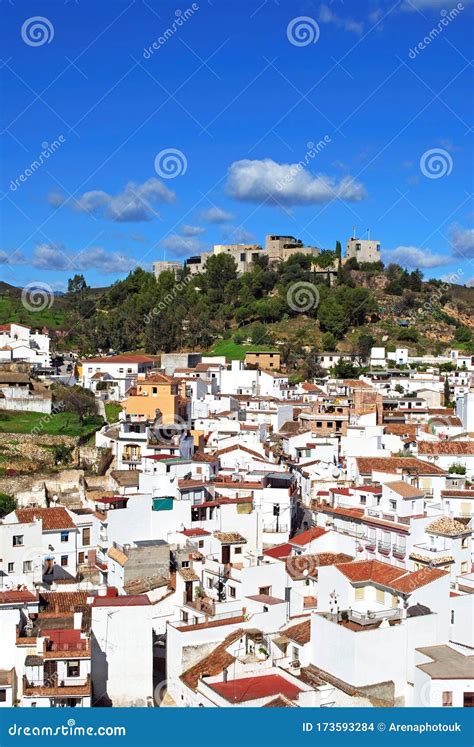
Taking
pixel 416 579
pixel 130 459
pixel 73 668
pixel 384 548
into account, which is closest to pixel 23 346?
pixel 130 459

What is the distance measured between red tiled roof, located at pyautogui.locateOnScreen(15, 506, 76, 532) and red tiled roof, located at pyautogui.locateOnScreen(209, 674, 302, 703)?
3.72 m

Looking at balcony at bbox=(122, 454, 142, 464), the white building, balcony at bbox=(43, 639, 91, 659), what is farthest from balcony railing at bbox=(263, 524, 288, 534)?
the white building

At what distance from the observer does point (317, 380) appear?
1927 cm

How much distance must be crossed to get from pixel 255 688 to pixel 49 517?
13.6 feet

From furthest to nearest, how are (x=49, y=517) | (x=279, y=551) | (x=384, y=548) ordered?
(x=49, y=517) < (x=279, y=551) < (x=384, y=548)

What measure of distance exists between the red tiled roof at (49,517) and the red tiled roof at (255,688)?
3.72m

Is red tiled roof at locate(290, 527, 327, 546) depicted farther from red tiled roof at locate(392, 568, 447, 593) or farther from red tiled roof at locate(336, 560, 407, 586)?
red tiled roof at locate(392, 568, 447, 593)

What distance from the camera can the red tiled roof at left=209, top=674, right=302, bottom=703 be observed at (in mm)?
5594

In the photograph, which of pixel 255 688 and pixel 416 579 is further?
pixel 416 579

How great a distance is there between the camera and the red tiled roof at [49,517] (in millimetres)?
9070

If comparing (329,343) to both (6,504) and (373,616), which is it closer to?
(6,504)

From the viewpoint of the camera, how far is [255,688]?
577cm

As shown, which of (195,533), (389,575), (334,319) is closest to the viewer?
(389,575)

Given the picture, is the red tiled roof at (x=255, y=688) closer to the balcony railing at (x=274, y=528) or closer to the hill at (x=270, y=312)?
the balcony railing at (x=274, y=528)
